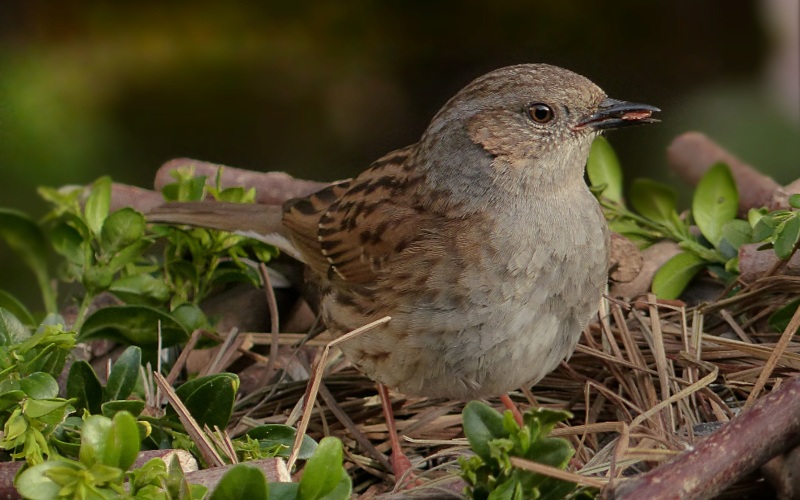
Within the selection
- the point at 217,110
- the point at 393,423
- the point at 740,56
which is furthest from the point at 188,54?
the point at 393,423

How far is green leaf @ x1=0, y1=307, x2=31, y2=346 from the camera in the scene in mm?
3072

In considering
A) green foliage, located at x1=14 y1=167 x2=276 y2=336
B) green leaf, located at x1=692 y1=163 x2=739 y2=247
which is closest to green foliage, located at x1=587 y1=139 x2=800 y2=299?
green leaf, located at x1=692 y1=163 x2=739 y2=247

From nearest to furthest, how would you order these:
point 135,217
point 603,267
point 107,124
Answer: point 603,267 < point 135,217 < point 107,124

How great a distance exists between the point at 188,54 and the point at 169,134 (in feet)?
1.41

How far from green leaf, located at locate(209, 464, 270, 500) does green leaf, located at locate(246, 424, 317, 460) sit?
0.57 m

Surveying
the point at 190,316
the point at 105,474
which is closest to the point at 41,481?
the point at 105,474

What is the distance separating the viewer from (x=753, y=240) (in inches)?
136

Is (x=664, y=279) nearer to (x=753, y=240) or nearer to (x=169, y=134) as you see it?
(x=753, y=240)

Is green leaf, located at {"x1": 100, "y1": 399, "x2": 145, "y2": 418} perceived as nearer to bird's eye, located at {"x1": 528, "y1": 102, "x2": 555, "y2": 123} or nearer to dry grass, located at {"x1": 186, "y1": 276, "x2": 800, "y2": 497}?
dry grass, located at {"x1": 186, "y1": 276, "x2": 800, "y2": 497}

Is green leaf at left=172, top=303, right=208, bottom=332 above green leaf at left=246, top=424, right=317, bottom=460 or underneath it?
above

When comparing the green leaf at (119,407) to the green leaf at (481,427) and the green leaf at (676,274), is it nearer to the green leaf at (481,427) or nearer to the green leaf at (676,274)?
the green leaf at (481,427)

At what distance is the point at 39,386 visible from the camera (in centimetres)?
277

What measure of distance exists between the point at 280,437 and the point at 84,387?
1.65ft

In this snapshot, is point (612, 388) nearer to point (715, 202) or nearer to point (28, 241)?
point (715, 202)
